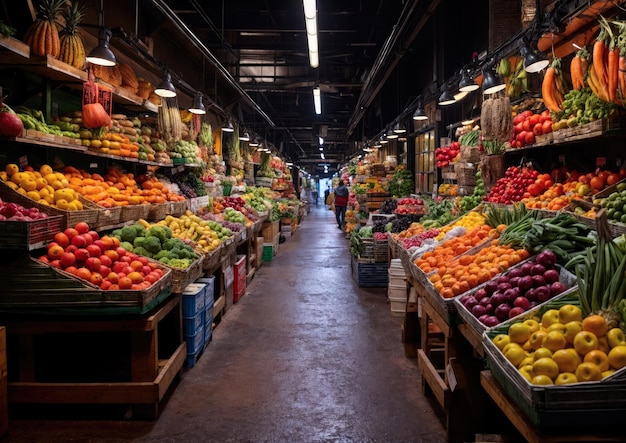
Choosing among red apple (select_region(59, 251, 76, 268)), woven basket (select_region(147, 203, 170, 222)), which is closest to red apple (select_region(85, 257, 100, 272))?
red apple (select_region(59, 251, 76, 268))

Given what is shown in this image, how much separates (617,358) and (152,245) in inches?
148

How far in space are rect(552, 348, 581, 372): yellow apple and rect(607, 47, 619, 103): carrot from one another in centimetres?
205

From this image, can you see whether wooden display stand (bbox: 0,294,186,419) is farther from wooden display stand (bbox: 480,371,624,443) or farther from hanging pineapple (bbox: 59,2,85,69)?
wooden display stand (bbox: 480,371,624,443)

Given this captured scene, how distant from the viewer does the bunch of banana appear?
5387 mm

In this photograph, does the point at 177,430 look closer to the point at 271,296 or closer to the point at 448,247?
the point at 448,247

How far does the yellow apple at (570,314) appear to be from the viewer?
7.68 ft

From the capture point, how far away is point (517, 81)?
5.53 meters

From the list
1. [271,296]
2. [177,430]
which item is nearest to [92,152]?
[177,430]

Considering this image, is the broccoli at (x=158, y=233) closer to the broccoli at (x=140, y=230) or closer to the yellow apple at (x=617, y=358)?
the broccoli at (x=140, y=230)

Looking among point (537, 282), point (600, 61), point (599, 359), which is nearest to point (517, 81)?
point (600, 61)

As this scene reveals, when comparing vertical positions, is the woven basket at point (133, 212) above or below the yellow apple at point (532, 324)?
above

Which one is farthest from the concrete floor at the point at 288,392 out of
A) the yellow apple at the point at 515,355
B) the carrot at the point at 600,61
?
the carrot at the point at 600,61

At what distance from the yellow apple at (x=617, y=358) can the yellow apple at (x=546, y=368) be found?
0.21 metres

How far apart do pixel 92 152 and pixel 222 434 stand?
3.03 m
